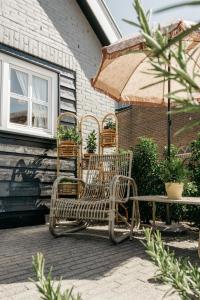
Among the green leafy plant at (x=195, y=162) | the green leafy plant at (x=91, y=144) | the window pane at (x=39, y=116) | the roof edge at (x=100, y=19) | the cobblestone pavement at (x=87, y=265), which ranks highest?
the roof edge at (x=100, y=19)

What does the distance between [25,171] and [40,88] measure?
4.88 ft

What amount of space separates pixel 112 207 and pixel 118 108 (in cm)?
1167

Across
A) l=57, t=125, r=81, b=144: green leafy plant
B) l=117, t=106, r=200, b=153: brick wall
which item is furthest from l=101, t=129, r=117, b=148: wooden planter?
l=117, t=106, r=200, b=153: brick wall

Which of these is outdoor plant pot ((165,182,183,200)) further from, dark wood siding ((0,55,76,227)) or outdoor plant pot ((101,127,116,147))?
dark wood siding ((0,55,76,227))

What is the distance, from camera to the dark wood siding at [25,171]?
4.65m

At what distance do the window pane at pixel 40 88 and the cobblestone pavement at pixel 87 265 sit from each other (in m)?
2.36

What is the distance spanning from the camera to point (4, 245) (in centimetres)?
346

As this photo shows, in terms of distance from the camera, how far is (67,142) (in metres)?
5.14

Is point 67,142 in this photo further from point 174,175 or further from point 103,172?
point 174,175

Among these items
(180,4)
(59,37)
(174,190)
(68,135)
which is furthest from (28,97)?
(180,4)

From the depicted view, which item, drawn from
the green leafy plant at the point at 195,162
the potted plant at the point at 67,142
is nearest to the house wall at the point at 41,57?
the potted plant at the point at 67,142

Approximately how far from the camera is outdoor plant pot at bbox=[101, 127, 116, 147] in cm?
553

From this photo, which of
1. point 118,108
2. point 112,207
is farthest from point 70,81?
point 118,108

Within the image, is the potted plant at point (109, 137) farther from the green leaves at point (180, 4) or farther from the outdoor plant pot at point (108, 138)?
the green leaves at point (180, 4)
